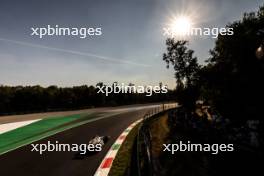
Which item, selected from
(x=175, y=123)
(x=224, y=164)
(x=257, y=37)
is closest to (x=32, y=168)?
(x=224, y=164)

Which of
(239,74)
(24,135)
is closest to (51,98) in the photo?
(24,135)

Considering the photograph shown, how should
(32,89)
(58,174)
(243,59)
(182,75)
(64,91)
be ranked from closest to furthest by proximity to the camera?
(58,174) < (243,59) < (182,75) < (32,89) < (64,91)

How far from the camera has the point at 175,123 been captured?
20828 millimetres

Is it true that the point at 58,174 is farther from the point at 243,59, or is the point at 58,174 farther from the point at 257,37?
the point at 257,37

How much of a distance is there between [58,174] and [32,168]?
59.4 inches

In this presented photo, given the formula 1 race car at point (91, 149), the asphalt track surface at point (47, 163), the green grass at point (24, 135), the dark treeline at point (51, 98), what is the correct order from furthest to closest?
the dark treeline at point (51, 98)
the green grass at point (24, 135)
the formula 1 race car at point (91, 149)
the asphalt track surface at point (47, 163)

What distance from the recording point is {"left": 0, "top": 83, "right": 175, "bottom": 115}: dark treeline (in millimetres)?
66125

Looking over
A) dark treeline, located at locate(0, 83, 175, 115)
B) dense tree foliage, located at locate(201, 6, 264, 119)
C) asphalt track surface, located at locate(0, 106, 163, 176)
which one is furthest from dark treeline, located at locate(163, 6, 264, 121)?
dark treeline, located at locate(0, 83, 175, 115)

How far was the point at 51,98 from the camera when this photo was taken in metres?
72.5

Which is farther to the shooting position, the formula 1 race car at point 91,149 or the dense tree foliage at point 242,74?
the dense tree foliage at point 242,74

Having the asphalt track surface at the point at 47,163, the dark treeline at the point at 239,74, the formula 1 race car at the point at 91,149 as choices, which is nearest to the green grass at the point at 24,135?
the asphalt track surface at the point at 47,163

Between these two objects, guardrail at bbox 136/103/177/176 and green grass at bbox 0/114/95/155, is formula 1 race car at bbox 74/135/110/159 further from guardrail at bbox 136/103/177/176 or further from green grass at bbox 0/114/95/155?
green grass at bbox 0/114/95/155

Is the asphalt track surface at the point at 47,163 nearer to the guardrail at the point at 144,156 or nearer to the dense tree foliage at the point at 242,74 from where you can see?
the guardrail at the point at 144,156

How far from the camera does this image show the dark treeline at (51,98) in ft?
217
